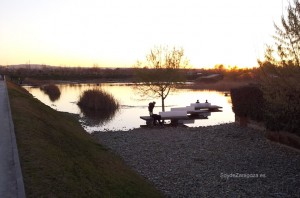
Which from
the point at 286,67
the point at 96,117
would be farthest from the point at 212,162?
the point at 96,117

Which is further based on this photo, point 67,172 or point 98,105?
point 98,105

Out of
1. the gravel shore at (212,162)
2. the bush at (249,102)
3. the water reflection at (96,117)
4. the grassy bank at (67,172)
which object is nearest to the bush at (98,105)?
the water reflection at (96,117)

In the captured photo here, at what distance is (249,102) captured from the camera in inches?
767

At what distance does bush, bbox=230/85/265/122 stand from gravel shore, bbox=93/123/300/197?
110 cm

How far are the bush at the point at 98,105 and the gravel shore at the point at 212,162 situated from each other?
13.2 metres

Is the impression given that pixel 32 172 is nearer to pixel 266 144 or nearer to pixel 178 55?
pixel 266 144

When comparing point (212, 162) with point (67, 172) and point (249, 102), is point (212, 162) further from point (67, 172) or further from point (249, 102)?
point (249, 102)

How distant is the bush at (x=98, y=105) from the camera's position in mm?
32562

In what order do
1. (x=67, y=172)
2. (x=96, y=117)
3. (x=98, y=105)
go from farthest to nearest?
(x=98, y=105)
(x=96, y=117)
(x=67, y=172)

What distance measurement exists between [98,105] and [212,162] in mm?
23475

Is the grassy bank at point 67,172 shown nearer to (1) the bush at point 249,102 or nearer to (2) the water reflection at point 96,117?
(1) the bush at point 249,102

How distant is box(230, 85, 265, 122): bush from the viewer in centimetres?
1811

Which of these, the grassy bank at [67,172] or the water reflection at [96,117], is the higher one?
the grassy bank at [67,172]

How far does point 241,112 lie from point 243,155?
297 inches
